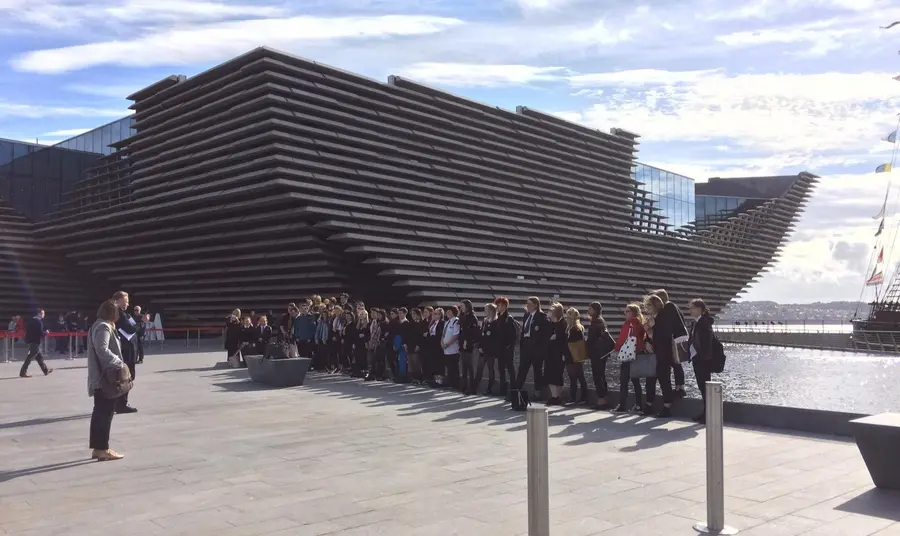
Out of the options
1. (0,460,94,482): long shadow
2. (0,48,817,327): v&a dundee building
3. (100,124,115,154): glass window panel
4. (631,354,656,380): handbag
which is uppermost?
(100,124,115,154): glass window panel

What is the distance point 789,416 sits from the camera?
8.41m

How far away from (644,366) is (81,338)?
22.8 meters

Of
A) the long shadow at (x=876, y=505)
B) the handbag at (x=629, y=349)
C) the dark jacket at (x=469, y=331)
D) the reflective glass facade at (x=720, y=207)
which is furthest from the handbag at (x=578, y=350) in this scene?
the reflective glass facade at (x=720, y=207)

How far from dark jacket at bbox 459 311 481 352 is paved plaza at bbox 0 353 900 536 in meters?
1.91

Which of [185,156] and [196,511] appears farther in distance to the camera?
[185,156]

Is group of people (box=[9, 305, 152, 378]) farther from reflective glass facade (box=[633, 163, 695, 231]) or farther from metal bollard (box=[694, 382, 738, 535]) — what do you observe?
reflective glass facade (box=[633, 163, 695, 231])

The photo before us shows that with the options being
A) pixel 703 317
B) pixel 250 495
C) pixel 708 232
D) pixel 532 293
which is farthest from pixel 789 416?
pixel 708 232

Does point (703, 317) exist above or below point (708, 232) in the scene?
below

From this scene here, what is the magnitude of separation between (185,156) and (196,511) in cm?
2818

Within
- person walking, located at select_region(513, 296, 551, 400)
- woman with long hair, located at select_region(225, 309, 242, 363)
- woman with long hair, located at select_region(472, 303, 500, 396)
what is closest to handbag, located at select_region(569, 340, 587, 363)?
person walking, located at select_region(513, 296, 551, 400)

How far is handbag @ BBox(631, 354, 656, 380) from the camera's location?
9.64 meters

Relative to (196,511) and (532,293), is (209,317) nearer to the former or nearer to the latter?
(532,293)

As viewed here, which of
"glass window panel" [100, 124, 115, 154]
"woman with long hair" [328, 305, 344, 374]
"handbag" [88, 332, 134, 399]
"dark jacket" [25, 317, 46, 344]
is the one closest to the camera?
"handbag" [88, 332, 134, 399]

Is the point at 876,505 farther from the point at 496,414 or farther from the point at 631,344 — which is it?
the point at 496,414
